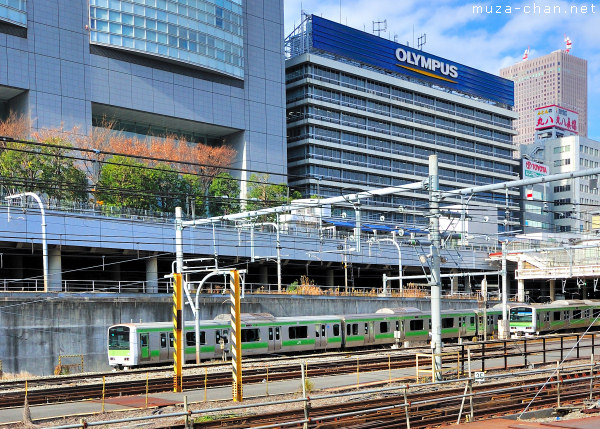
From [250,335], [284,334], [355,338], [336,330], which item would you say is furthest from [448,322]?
[250,335]

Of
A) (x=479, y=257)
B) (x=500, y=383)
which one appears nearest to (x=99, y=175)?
(x=479, y=257)

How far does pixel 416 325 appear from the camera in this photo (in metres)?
50.9

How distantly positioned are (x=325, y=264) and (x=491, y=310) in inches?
1026

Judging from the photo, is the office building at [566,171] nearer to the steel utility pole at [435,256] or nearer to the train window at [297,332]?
the train window at [297,332]

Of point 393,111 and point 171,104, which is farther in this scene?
point 393,111

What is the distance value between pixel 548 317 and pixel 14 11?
5917 centimetres

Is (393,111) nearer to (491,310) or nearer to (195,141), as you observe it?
(195,141)

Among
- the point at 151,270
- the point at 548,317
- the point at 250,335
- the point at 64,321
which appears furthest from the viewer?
the point at 151,270

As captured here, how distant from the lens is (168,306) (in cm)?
4559

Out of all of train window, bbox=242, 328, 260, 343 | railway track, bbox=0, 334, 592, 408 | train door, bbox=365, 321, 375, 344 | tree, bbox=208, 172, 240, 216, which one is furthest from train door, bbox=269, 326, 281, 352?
tree, bbox=208, 172, 240, 216

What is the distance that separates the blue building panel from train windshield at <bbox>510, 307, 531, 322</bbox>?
61543 millimetres

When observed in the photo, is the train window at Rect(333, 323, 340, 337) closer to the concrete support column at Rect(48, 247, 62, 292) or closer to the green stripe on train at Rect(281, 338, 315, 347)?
the green stripe on train at Rect(281, 338, 315, 347)

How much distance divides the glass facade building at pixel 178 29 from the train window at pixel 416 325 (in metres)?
49.0

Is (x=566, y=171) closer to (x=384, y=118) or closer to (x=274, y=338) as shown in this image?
(x=384, y=118)
